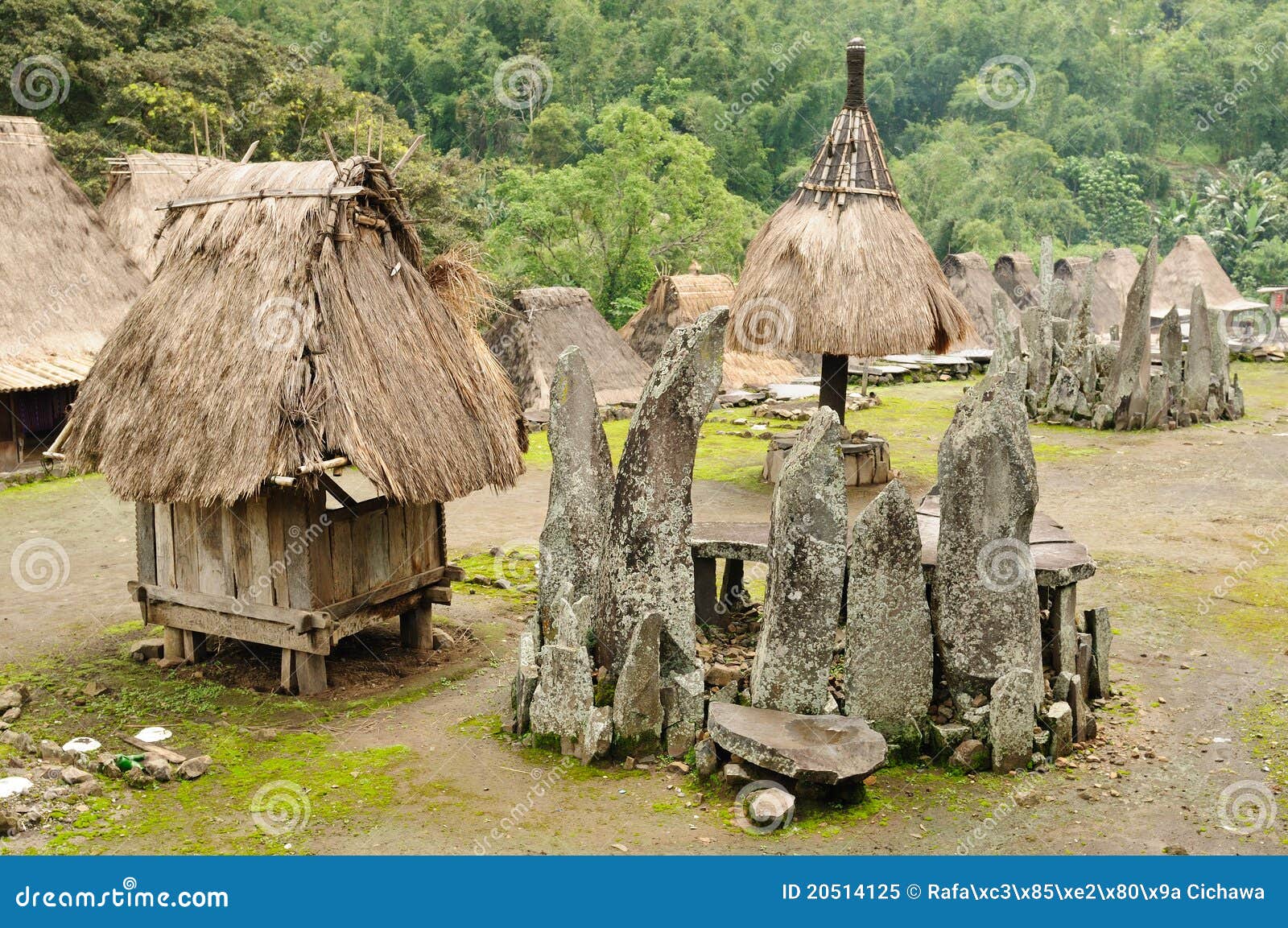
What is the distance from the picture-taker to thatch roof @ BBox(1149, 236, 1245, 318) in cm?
2948

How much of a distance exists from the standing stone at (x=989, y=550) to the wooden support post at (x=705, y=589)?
2157 mm

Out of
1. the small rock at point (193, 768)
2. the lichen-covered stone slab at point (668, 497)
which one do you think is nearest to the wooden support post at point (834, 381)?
the lichen-covered stone slab at point (668, 497)

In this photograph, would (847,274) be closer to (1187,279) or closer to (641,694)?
(641,694)

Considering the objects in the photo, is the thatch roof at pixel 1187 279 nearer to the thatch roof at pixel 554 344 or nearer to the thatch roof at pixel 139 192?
the thatch roof at pixel 554 344

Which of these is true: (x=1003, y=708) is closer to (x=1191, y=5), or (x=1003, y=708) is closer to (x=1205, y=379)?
(x=1205, y=379)

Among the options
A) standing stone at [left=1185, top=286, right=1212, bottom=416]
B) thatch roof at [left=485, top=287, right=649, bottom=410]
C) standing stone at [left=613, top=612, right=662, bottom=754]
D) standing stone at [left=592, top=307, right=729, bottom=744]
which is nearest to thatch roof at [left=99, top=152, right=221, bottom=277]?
thatch roof at [left=485, top=287, right=649, bottom=410]

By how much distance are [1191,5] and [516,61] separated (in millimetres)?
33289

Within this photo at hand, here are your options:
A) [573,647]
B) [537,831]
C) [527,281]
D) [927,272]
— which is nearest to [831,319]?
[927,272]

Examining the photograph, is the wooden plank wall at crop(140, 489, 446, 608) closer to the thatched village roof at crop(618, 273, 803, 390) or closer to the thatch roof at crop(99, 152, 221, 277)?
the thatch roof at crop(99, 152, 221, 277)

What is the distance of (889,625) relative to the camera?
22.8 ft

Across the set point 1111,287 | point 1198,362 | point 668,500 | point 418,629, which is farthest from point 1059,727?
point 1111,287

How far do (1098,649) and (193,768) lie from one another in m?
5.34

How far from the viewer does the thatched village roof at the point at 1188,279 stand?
2947 centimetres

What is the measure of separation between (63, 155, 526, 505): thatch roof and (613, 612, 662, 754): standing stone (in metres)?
1.85
